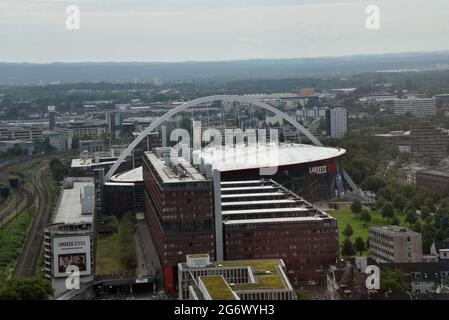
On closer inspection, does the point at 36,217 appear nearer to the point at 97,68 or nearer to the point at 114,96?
the point at 97,68

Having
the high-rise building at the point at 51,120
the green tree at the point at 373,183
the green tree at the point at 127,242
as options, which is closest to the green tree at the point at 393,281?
the green tree at the point at 127,242

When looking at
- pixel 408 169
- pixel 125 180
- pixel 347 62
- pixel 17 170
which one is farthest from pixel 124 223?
pixel 347 62

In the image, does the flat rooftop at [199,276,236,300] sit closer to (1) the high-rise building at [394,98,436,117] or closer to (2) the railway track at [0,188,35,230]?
(2) the railway track at [0,188,35,230]

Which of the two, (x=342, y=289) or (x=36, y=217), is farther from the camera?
(x=36, y=217)

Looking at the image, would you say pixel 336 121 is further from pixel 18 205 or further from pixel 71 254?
pixel 71 254

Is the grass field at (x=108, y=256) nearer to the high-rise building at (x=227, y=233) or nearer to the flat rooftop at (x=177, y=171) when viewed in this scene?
the high-rise building at (x=227, y=233)

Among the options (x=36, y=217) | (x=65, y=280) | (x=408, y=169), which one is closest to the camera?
(x=65, y=280)
